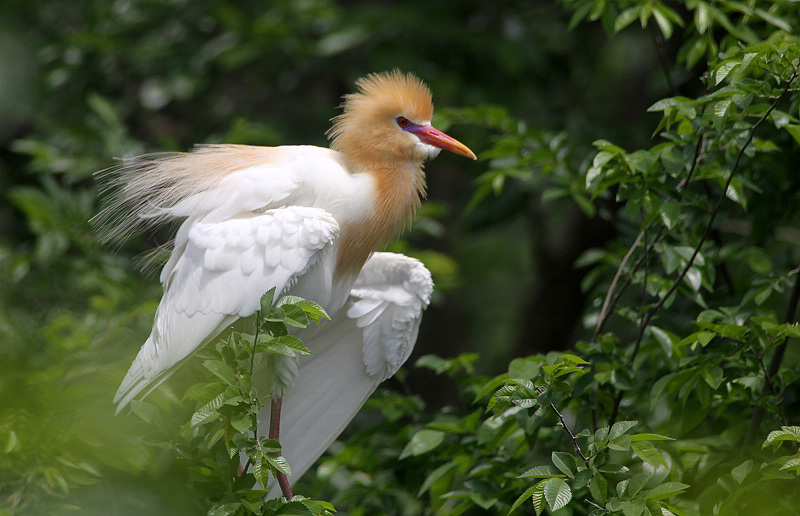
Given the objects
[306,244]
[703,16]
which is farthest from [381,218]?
[703,16]

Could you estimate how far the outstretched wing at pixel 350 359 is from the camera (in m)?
2.58

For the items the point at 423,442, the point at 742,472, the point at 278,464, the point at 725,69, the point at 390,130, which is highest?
the point at 725,69

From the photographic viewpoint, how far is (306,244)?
2.07 metres

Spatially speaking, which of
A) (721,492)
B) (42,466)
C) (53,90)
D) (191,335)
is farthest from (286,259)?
(53,90)

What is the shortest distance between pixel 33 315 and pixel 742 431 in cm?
321

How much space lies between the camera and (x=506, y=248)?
20.4ft

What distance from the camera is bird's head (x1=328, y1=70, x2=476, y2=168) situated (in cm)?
250

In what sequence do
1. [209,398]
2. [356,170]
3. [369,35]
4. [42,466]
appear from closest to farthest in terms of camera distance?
[209,398], [42,466], [356,170], [369,35]

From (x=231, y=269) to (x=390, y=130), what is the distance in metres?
0.78

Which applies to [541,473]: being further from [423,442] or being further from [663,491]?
[423,442]

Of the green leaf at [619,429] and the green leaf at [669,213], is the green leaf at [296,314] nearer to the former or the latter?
the green leaf at [619,429]

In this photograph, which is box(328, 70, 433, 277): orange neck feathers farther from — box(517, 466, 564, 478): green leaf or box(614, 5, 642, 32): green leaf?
box(517, 466, 564, 478): green leaf

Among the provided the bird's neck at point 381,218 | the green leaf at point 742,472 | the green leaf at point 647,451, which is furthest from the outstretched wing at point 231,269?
the green leaf at point 742,472

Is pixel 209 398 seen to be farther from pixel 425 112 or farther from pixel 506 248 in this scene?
pixel 506 248
